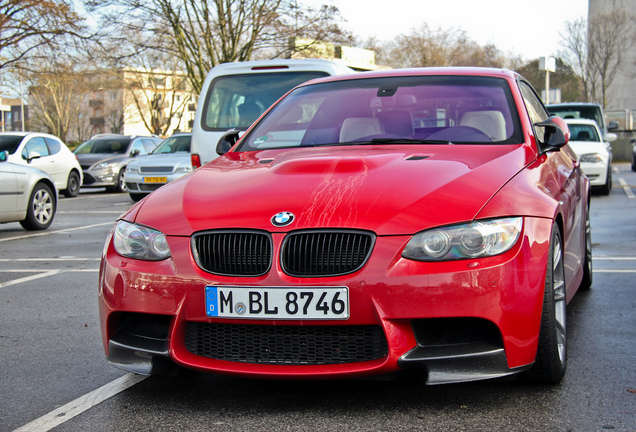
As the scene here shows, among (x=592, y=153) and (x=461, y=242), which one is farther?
(x=592, y=153)

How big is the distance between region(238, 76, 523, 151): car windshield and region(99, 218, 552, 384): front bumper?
1.14 m

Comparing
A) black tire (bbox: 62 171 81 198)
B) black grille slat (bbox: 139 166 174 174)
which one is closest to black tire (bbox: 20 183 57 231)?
black grille slat (bbox: 139 166 174 174)

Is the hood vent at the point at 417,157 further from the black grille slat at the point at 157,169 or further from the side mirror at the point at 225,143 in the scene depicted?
the black grille slat at the point at 157,169

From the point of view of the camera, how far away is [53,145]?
62.7 feet

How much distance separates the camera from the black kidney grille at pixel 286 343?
3.22 meters

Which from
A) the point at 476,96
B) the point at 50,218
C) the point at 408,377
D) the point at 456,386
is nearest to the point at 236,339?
the point at 408,377

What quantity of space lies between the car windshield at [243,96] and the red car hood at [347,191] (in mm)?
6935

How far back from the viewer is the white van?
432 inches

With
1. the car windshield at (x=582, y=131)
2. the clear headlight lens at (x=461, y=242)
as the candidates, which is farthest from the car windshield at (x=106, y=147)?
the clear headlight lens at (x=461, y=242)

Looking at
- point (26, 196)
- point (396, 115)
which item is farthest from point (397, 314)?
point (26, 196)

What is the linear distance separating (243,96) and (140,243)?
7.76 metres

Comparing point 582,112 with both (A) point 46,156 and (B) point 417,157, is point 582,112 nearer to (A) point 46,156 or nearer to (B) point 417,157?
(A) point 46,156

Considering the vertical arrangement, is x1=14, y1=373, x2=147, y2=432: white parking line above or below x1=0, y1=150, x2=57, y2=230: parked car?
below

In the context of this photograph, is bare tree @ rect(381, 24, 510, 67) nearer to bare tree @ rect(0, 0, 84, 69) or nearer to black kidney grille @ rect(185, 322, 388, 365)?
bare tree @ rect(0, 0, 84, 69)
